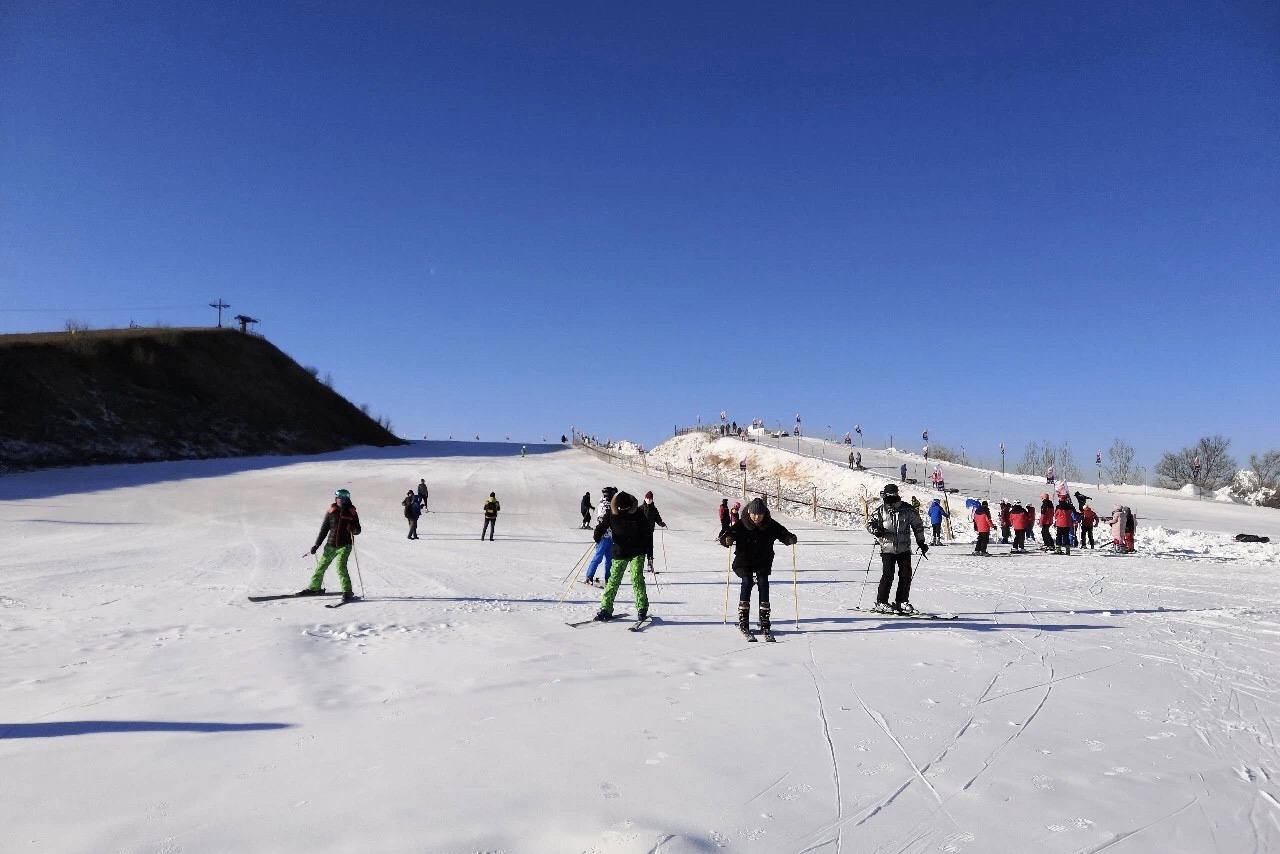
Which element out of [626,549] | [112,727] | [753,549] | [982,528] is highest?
[753,549]

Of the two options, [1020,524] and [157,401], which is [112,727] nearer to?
[1020,524]

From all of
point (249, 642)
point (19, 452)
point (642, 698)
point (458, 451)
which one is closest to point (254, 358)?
point (458, 451)

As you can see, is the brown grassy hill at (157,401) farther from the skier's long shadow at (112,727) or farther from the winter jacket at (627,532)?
the winter jacket at (627,532)

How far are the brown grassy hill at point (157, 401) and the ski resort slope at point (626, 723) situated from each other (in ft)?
105

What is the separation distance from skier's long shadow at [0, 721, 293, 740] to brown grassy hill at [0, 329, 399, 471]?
121ft

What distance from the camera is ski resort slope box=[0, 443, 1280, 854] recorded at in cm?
354

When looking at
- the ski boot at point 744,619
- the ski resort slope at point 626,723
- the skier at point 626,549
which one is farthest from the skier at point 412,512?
the ski boot at point 744,619

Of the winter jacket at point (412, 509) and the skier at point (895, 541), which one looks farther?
the winter jacket at point (412, 509)

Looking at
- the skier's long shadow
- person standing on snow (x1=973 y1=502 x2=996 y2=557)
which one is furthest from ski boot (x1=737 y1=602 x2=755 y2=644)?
person standing on snow (x1=973 y1=502 x2=996 y2=557)

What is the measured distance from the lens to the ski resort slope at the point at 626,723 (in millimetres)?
3541

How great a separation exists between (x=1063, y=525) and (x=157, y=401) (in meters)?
52.8

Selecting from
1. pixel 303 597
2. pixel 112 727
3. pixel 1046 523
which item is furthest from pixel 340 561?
pixel 1046 523

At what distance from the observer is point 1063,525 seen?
64.0 ft

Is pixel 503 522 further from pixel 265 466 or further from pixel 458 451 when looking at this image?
pixel 458 451
